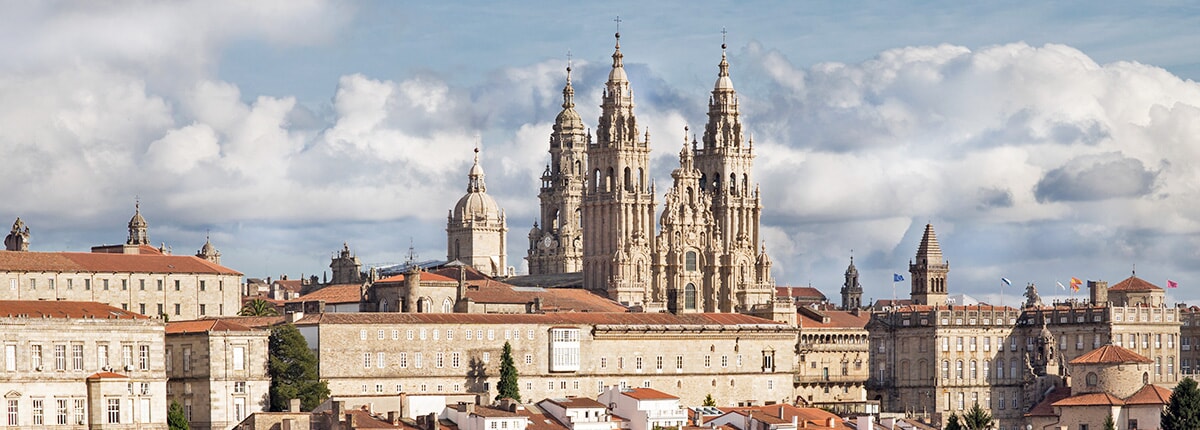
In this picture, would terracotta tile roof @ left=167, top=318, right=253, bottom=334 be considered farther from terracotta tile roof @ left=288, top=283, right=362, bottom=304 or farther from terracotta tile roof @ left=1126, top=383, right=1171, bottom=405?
terracotta tile roof @ left=1126, top=383, right=1171, bottom=405

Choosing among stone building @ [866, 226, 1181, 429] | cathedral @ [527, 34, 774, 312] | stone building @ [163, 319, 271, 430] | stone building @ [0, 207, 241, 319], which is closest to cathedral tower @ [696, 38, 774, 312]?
cathedral @ [527, 34, 774, 312]

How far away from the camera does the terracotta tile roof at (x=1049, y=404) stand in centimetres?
14500

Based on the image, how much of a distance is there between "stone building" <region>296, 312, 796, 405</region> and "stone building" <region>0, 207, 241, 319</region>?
12.4 metres

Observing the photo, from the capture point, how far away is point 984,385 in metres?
164

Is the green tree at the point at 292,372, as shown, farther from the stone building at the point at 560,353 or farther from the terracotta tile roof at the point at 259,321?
the terracotta tile roof at the point at 259,321

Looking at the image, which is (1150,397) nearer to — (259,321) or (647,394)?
(647,394)

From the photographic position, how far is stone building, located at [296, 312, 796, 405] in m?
131

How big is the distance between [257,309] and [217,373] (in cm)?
2769

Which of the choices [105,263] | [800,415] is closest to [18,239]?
[105,263]

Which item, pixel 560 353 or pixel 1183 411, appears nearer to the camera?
pixel 1183 411

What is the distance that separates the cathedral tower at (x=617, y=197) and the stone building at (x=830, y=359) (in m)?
10.7

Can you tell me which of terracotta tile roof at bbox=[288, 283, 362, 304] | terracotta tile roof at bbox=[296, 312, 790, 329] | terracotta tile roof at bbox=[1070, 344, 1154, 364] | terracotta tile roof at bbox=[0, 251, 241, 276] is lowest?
terracotta tile roof at bbox=[1070, 344, 1154, 364]

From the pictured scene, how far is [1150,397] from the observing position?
5551 inches

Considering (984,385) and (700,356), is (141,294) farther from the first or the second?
(984,385)
